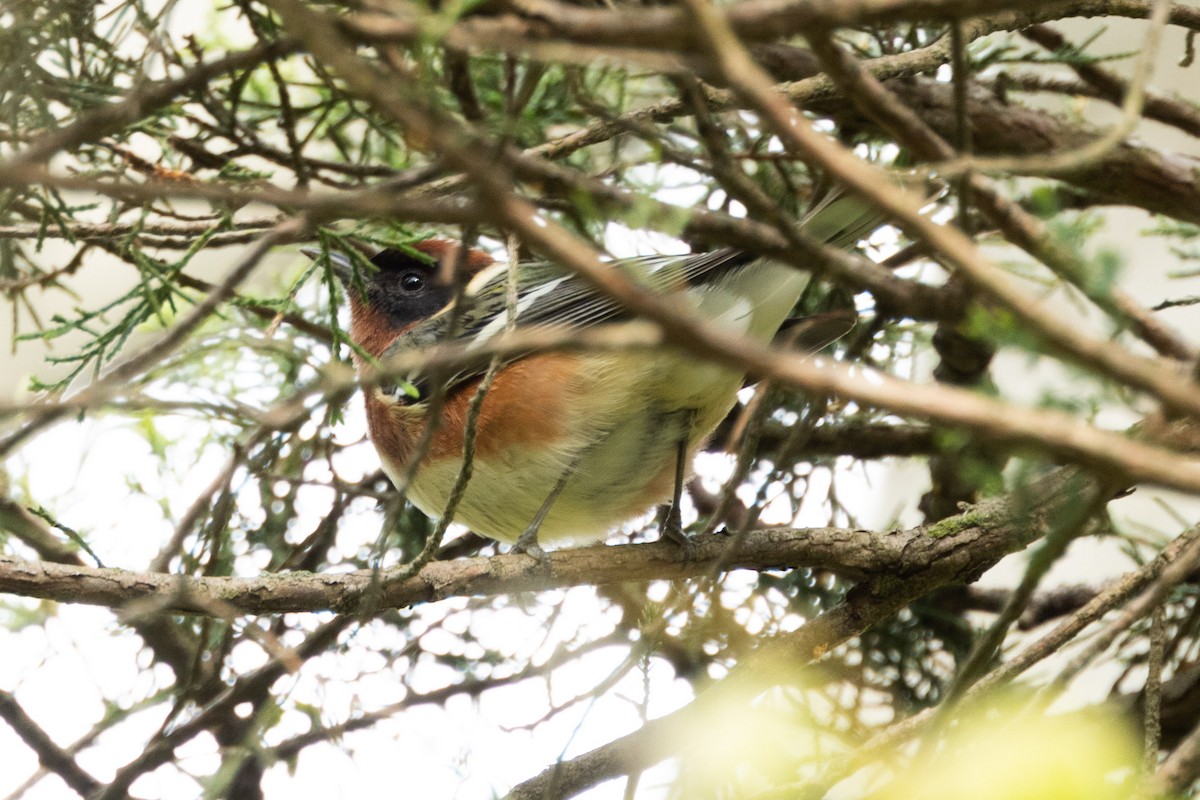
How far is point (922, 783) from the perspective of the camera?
1438mm

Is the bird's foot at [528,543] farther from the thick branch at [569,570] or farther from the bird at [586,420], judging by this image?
the thick branch at [569,570]

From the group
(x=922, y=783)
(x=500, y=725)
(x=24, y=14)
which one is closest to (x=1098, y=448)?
(x=922, y=783)

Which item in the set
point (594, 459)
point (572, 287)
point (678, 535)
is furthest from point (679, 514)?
point (572, 287)

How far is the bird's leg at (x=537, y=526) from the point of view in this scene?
3504 mm

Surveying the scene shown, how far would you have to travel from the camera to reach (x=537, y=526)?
11.9ft

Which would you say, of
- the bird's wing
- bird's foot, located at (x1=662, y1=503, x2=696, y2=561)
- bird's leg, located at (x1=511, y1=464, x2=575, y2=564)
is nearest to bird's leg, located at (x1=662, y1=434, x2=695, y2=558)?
bird's foot, located at (x1=662, y1=503, x2=696, y2=561)

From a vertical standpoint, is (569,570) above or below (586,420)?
below

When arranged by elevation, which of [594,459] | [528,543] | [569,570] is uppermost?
[594,459]

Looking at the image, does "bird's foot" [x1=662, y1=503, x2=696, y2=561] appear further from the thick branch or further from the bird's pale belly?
the bird's pale belly

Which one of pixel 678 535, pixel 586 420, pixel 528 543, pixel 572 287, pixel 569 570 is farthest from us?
pixel 572 287

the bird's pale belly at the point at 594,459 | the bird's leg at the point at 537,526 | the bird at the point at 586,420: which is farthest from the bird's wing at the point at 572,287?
the bird's leg at the point at 537,526

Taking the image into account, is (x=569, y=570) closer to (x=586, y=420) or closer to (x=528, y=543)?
(x=528, y=543)

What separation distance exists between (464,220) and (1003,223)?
2.85 feet

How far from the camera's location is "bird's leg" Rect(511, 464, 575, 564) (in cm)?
350
